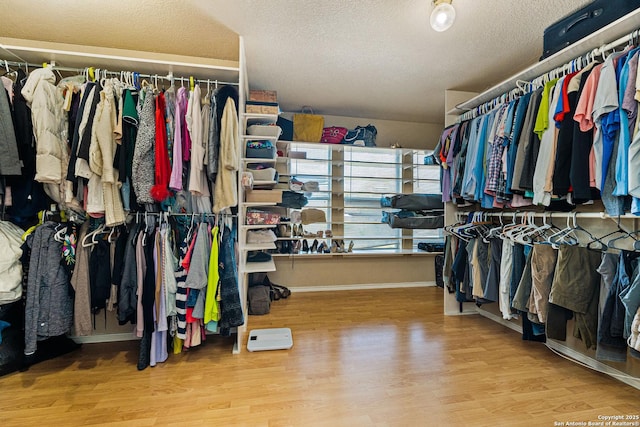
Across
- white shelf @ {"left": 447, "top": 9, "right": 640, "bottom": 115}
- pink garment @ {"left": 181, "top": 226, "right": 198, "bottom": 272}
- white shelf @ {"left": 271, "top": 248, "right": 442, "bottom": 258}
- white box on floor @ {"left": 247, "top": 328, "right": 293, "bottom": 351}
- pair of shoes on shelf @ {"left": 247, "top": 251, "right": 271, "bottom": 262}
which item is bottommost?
white box on floor @ {"left": 247, "top": 328, "right": 293, "bottom": 351}

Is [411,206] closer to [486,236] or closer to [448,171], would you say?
[448,171]

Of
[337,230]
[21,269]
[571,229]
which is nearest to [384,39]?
[571,229]

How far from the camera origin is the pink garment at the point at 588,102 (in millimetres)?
1543

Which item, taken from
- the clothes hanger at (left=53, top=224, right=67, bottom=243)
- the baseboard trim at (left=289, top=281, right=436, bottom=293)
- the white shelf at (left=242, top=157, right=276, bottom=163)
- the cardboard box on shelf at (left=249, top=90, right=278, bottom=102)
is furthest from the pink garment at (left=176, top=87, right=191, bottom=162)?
the baseboard trim at (left=289, top=281, right=436, bottom=293)

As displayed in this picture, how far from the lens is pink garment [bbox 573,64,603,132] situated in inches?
60.7

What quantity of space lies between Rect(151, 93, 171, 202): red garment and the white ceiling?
0.70 meters

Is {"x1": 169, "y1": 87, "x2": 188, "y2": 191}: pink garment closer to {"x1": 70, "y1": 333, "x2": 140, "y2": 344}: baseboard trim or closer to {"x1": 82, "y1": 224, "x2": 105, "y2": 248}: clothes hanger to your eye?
{"x1": 82, "y1": 224, "x2": 105, "y2": 248}: clothes hanger

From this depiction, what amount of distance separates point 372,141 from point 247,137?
1.95m

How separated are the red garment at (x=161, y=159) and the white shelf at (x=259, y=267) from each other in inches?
38.4

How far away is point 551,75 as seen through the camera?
195 centimetres

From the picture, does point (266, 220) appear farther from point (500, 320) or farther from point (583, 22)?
point (583, 22)

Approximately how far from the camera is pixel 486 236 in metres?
2.37

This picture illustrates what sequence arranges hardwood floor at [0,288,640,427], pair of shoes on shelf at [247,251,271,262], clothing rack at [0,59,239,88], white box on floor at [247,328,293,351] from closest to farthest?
hardwood floor at [0,288,640,427]
clothing rack at [0,59,239,88]
white box on floor at [247,328,293,351]
pair of shoes on shelf at [247,251,271,262]

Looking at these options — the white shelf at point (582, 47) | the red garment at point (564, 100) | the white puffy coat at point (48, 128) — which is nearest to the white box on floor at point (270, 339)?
the white puffy coat at point (48, 128)
